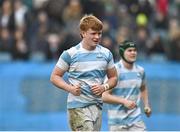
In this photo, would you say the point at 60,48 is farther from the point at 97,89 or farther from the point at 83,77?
the point at 97,89

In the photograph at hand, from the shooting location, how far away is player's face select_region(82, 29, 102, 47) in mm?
9992

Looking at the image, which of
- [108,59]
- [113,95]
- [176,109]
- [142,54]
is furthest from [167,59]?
[108,59]

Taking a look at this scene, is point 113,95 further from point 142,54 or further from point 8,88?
point 142,54

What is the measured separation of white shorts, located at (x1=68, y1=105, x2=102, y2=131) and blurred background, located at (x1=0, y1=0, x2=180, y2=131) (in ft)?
22.7

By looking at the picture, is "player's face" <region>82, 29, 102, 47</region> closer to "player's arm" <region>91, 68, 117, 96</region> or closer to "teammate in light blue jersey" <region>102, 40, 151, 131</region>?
"player's arm" <region>91, 68, 117, 96</region>

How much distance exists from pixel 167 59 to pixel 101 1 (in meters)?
2.67

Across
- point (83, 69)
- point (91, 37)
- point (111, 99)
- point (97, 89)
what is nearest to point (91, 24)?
point (91, 37)

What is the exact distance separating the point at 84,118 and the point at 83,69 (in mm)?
615

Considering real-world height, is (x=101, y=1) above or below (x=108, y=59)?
above

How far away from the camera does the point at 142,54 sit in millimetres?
19688

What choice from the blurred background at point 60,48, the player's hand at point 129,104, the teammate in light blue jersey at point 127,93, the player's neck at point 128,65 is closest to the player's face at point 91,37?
the player's hand at point 129,104

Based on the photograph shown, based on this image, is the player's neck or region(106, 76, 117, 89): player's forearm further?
the player's neck

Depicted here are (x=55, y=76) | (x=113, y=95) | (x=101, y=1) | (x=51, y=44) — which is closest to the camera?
(x=55, y=76)

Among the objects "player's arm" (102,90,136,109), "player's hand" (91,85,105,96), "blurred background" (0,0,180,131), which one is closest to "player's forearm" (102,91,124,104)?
"player's arm" (102,90,136,109)
